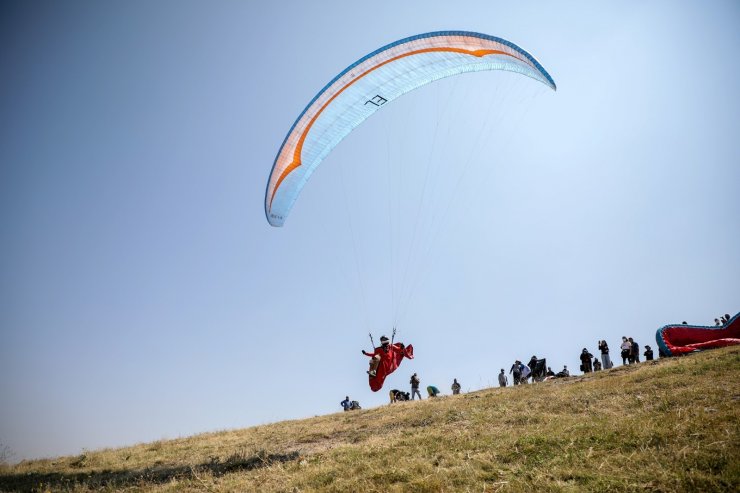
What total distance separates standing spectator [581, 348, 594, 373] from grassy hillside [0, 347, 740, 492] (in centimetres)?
831

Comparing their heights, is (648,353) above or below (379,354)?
below

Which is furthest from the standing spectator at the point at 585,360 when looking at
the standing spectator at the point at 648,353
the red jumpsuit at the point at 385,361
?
the red jumpsuit at the point at 385,361

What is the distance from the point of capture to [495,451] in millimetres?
7590

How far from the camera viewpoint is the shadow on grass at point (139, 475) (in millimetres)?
9734

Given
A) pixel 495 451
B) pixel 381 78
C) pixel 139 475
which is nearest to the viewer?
pixel 495 451

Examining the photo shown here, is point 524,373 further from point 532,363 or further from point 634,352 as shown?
point 634,352

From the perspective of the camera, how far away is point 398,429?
11.6m

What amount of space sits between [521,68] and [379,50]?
5.06m

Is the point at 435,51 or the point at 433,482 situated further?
the point at 435,51

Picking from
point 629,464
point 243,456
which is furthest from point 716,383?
point 243,456

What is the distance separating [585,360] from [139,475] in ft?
71.0

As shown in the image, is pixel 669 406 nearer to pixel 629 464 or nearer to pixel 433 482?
pixel 629 464

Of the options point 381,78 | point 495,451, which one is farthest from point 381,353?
point 381,78

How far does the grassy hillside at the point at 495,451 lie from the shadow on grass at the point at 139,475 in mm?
55
